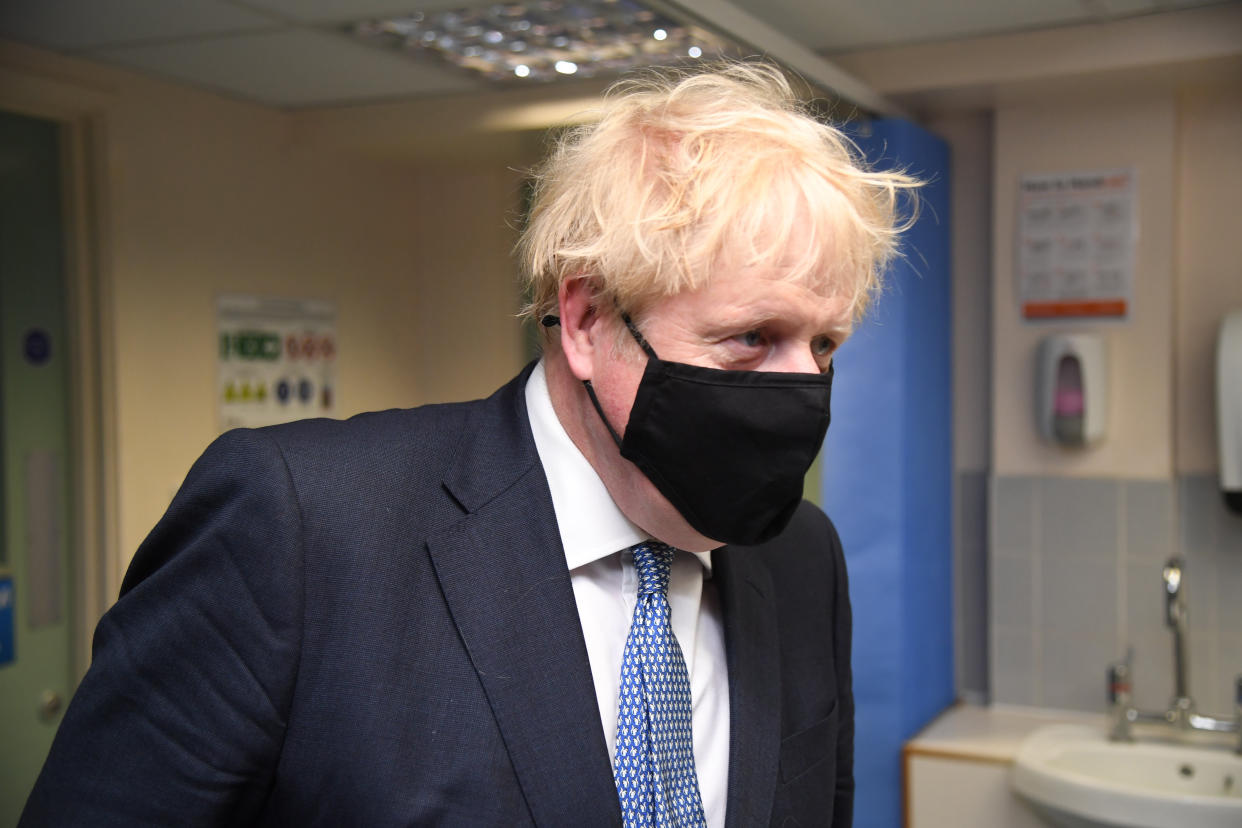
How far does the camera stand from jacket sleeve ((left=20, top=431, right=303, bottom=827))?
2.84 ft

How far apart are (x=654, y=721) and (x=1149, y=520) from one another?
7.26 feet

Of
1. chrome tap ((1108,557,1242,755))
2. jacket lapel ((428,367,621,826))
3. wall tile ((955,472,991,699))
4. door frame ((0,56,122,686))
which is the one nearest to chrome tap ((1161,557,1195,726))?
chrome tap ((1108,557,1242,755))

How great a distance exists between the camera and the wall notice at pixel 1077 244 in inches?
110

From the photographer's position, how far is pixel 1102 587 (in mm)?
2863

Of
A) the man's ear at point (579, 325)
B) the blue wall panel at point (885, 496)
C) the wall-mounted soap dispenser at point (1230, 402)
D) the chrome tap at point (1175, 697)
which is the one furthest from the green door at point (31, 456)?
the wall-mounted soap dispenser at point (1230, 402)

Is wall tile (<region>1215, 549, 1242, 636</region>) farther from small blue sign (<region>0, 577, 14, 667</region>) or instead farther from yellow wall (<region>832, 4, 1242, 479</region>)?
small blue sign (<region>0, 577, 14, 667</region>)

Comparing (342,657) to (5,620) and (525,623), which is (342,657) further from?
(5,620)

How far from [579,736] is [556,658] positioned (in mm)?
68

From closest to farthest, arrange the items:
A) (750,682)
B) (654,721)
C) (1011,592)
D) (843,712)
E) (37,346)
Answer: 1. (654,721)
2. (750,682)
3. (843,712)
4. (37,346)
5. (1011,592)

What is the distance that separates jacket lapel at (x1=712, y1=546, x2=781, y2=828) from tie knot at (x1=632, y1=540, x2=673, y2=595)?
4.7 inches

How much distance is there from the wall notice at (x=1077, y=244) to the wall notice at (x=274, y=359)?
75.8 inches

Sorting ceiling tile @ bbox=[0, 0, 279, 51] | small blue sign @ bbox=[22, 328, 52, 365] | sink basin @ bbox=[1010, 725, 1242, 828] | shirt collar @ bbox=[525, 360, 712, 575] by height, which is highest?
ceiling tile @ bbox=[0, 0, 279, 51]

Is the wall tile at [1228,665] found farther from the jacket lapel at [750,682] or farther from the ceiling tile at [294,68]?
the ceiling tile at [294,68]

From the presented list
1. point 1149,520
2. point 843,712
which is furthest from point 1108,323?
point 843,712
